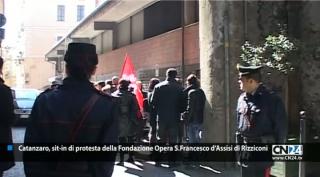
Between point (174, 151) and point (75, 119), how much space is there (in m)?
7.24

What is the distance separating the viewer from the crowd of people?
10.8 feet

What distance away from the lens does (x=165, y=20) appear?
17.3m

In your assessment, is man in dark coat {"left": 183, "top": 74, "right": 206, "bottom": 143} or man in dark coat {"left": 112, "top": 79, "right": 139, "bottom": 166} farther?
man in dark coat {"left": 112, "top": 79, "right": 139, "bottom": 166}

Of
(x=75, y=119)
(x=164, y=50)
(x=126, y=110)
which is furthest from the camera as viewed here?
(x=164, y=50)

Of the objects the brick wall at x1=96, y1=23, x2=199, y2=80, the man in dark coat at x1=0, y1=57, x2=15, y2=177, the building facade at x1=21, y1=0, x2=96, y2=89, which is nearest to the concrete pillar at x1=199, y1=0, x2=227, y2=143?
the brick wall at x1=96, y1=23, x2=199, y2=80

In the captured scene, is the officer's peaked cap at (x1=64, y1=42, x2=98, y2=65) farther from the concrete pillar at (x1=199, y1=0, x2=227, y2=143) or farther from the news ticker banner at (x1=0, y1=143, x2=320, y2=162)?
the concrete pillar at (x1=199, y1=0, x2=227, y2=143)

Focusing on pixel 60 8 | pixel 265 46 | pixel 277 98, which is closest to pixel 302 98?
pixel 265 46

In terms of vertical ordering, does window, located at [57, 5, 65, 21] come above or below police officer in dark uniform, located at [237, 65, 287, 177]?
above

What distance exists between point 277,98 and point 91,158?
259 cm

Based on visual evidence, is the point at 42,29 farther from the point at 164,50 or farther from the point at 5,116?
the point at 5,116

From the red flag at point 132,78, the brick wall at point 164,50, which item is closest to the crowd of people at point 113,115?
the red flag at point 132,78

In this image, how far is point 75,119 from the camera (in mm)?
3270

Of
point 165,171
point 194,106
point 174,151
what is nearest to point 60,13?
point 174,151

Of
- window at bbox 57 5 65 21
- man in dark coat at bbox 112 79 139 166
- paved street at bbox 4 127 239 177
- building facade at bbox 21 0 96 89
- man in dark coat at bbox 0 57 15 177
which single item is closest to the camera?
man in dark coat at bbox 0 57 15 177
